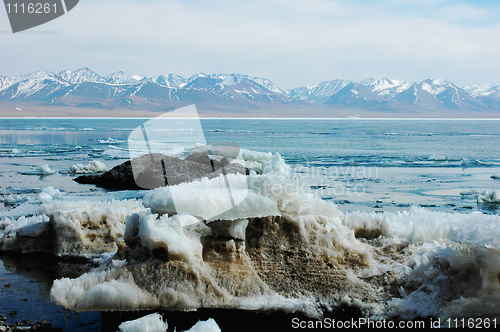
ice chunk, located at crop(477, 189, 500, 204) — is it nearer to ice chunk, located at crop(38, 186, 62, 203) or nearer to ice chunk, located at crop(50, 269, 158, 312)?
ice chunk, located at crop(50, 269, 158, 312)

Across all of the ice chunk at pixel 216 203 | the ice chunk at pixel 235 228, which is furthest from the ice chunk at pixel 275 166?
the ice chunk at pixel 235 228

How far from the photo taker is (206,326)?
393 centimetres

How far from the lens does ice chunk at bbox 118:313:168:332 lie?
399 centimetres

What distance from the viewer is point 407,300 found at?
171 inches

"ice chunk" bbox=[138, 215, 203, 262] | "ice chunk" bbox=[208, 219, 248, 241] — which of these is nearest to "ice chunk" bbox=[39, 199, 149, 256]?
"ice chunk" bbox=[138, 215, 203, 262]

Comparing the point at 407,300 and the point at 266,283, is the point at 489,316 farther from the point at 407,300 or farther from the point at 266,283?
the point at 266,283

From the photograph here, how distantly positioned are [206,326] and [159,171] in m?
8.77

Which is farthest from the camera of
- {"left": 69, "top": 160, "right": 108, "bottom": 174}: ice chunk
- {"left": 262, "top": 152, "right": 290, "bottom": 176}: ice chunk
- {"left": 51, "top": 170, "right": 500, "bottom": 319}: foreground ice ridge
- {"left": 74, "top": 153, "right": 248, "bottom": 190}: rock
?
{"left": 69, "top": 160, "right": 108, "bottom": 174}: ice chunk

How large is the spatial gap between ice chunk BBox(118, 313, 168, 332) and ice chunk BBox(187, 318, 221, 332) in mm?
317

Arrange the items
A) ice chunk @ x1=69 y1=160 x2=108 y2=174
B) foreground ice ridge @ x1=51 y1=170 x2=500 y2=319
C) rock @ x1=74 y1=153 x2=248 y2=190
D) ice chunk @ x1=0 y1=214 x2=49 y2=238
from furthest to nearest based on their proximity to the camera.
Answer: ice chunk @ x1=69 y1=160 x2=108 y2=174, rock @ x1=74 y1=153 x2=248 y2=190, ice chunk @ x1=0 y1=214 x2=49 y2=238, foreground ice ridge @ x1=51 y1=170 x2=500 y2=319

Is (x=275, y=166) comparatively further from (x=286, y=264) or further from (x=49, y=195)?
(x=286, y=264)

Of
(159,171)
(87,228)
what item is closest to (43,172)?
(159,171)

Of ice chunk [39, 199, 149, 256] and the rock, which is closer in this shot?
ice chunk [39, 199, 149, 256]

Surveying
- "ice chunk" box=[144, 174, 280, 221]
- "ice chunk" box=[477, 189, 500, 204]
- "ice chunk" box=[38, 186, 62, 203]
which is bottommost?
"ice chunk" box=[477, 189, 500, 204]
